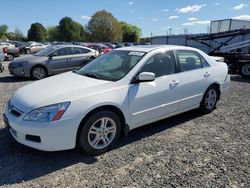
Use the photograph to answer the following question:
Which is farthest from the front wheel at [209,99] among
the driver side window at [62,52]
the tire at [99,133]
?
the driver side window at [62,52]

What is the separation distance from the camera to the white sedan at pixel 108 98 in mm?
3234

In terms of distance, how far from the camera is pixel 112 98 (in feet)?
11.7

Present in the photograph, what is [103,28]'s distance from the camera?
3155 inches

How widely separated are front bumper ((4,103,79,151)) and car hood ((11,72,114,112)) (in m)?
0.23

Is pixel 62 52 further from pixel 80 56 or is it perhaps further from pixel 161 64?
pixel 161 64

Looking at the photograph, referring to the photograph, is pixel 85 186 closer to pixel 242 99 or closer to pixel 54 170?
pixel 54 170

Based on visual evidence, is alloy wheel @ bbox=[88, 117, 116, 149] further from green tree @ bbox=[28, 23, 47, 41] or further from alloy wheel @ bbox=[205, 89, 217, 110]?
green tree @ bbox=[28, 23, 47, 41]

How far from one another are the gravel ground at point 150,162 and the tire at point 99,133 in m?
0.14

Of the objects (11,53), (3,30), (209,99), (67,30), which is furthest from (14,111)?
(3,30)

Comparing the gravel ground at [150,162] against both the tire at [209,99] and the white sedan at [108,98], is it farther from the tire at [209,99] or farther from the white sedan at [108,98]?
the tire at [209,99]

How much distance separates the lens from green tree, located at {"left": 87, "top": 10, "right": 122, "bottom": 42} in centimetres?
7981

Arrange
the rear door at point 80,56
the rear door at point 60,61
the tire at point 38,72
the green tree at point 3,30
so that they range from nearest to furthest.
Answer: the tire at point 38,72
the rear door at point 60,61
the rear door at point 80,56
the green tree at point 3,30

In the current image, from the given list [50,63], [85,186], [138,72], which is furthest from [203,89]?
[50,63]

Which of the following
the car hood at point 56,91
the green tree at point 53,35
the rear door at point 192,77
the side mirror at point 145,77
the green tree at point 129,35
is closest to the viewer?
the car hood at point 56,91
